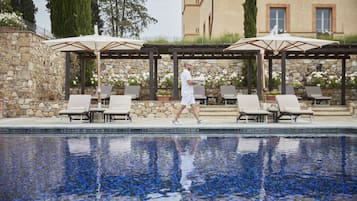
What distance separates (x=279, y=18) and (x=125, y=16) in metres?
15.1

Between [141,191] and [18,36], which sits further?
[18,36]

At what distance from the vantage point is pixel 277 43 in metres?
14.2

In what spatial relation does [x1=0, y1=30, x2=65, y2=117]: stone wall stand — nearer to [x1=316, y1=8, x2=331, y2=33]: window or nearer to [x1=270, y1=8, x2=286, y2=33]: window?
[x1=270, y1=8, x2=286, y2=33]: window

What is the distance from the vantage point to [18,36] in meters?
15.6

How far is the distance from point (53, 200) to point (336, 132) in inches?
344

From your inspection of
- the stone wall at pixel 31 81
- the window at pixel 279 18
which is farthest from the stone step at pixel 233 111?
the window at pixel 279 18

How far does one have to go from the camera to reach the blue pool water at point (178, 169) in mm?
5020

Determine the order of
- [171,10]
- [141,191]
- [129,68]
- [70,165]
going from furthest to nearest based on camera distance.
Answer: [171,10] → [129,68] → [70,165] → [141,191]

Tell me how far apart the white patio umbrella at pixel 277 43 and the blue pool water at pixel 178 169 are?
418 centimetres

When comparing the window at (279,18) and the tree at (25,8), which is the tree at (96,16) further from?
the window at (279,18)

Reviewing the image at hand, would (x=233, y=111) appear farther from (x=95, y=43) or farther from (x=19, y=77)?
(x=19, y=77)

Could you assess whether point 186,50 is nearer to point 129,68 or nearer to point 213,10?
point 129,68

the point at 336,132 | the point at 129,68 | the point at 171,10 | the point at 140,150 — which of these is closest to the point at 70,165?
the point at 140,150

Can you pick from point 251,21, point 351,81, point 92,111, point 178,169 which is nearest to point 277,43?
point 251,21
